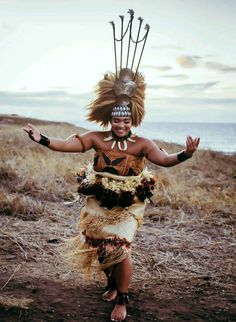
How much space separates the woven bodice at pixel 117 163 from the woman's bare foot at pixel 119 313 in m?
0.99

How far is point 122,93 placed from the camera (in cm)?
395

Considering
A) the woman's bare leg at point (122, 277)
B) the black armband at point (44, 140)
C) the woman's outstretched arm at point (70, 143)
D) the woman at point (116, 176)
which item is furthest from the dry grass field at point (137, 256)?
the black armband at point (44, 140)

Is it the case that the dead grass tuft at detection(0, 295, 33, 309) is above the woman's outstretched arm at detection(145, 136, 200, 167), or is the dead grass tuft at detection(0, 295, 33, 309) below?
below

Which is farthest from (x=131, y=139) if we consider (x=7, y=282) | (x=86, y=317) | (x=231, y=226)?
(x=231, y=226)

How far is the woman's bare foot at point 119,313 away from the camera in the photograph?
3754mm

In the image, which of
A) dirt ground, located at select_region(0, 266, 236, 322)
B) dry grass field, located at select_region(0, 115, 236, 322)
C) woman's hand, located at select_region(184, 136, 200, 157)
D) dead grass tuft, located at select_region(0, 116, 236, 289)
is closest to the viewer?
woman's hand, located at select_region(184, 136, 200, 157)

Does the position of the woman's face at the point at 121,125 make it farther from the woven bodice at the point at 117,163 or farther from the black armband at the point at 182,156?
the black armband at the point at 182,156

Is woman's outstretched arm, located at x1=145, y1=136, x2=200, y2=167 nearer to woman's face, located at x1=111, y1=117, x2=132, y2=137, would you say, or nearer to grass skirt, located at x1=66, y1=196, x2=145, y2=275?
woman's face, located at x1=111, y1=117, x2=132, y2=137

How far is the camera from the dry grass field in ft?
13.0

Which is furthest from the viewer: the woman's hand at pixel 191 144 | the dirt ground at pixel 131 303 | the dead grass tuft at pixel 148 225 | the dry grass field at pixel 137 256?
the dead grass tuft at pixel 148 225

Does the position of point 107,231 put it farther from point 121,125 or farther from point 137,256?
point 137,256

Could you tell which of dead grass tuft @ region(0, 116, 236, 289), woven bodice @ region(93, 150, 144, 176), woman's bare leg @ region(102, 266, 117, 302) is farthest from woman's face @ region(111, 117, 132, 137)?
dead grass tuft @ region(0, 116, 236, 289)

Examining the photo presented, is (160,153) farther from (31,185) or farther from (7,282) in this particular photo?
(31,185)

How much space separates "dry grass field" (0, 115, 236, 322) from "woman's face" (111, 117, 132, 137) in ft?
3.84
